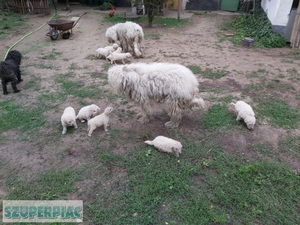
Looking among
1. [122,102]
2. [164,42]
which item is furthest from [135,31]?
[122,102]

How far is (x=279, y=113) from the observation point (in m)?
5.27

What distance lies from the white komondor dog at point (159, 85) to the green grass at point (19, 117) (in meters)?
2.01

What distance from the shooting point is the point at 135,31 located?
836 cm

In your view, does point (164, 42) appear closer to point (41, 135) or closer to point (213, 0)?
point (41, 135)

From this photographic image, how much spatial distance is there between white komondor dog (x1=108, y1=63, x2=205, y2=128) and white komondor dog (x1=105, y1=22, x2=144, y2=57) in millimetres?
4004

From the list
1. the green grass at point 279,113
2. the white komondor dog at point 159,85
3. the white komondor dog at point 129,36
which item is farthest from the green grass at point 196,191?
the white komondor dog at point 129,36

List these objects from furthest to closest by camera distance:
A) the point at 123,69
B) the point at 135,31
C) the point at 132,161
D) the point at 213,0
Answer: the point at 213,0 → the point at 135,31 → the point at 123,69 → the point at 132,161

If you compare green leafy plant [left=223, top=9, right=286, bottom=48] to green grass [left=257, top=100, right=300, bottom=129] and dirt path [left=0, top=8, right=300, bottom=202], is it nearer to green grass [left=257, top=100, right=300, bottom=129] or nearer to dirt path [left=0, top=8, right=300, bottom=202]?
dirt path [left=0, top=8, right=300, bottom=202]

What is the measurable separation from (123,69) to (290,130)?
3659 millimetres

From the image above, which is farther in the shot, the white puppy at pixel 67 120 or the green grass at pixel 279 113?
the green grass at pixel 279 113

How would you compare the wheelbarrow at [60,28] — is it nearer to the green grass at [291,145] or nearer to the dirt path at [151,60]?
the dirt path at [151,60]

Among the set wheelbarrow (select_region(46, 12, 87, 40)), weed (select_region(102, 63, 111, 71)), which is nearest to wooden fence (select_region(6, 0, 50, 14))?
wheelbarrow (select_region(46, 12, 87, 40))

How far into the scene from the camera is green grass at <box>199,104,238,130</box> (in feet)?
16.0

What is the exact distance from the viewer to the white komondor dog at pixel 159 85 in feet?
14.6
